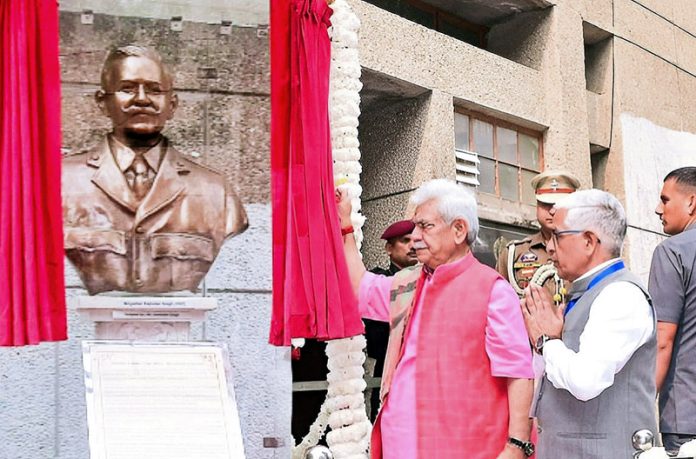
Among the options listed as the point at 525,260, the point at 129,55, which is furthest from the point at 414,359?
the point at 525,260

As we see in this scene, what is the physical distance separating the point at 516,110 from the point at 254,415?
5470mm

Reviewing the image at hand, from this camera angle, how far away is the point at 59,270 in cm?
404

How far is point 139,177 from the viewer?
14.3ft

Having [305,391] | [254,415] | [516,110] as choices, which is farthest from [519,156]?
[254,415]

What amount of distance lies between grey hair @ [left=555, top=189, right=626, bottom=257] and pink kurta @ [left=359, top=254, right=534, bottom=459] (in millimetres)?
389

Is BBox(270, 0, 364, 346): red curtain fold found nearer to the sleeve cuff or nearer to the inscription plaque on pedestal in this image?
the inscription plaque on pedestal

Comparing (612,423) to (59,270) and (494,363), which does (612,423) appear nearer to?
(494,363)

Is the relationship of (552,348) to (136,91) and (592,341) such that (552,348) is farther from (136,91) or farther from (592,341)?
(136,91)

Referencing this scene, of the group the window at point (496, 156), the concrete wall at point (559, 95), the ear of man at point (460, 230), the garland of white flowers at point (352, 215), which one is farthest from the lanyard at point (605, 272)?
the window at point (496, 156)

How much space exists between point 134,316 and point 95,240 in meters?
0.38

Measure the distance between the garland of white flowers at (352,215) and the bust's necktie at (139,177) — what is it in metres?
0.92

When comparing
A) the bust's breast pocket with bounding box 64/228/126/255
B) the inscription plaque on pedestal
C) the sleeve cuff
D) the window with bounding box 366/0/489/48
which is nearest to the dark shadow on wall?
the window with bounding box 366/0/489/48

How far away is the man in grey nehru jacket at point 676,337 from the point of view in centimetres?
389

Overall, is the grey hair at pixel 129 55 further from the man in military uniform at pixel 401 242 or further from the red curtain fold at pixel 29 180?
the man in military uniform at pixel 401 242
